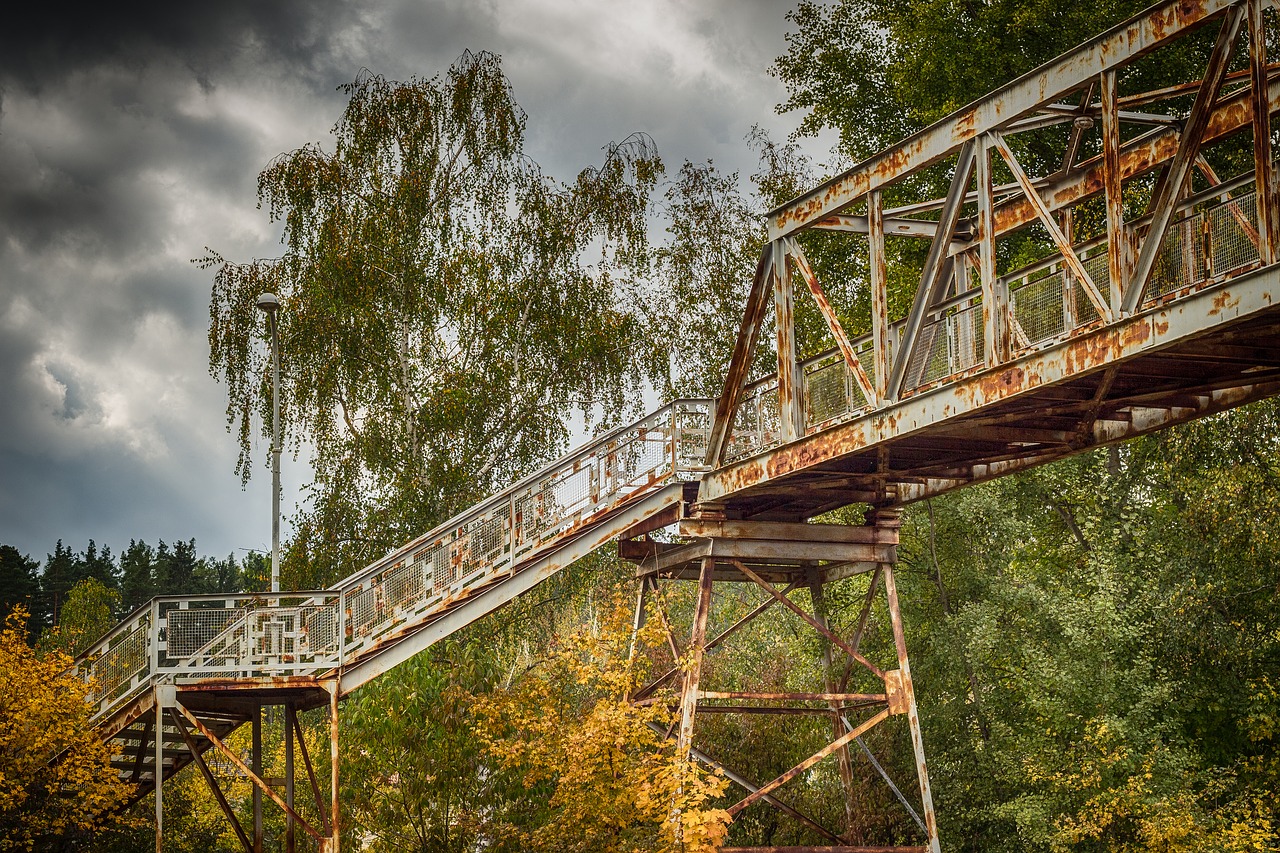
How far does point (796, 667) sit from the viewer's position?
3048 cm

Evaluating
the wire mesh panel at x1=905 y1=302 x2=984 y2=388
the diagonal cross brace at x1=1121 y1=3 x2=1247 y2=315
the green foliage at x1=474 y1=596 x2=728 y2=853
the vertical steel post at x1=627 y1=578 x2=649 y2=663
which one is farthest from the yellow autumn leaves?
the diagonal cross brace at x1=1121 y1=3 x2=1247 y2=315

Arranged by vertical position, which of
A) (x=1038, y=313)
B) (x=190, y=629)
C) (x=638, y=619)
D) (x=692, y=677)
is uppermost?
(x=1038, y=313)

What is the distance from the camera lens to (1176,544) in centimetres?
2573

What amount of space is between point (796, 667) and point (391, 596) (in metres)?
13.1

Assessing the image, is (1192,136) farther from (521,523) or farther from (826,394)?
(521,523)

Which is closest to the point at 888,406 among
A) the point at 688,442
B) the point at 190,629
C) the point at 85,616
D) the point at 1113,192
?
the point at 1113,192

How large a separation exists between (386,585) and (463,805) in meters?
4.13

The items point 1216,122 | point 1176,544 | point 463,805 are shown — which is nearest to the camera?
point 1216,122

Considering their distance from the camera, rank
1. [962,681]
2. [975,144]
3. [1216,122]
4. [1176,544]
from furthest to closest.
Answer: [962,681] → [1176,544] → [1216,122] → [975,144]

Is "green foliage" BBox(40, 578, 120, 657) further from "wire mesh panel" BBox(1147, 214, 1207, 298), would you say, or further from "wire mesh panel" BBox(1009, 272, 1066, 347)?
"wire mesh panel" BBox(1147, 214, 1207, 298)

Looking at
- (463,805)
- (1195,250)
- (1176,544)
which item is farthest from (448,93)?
(1195,250)

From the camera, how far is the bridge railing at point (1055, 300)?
1238 cm

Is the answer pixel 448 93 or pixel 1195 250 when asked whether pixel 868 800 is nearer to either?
pixel 1195 250

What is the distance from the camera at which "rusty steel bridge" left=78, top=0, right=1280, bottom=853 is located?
12.2m
